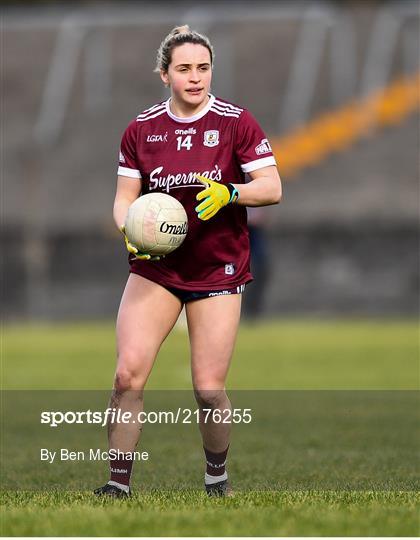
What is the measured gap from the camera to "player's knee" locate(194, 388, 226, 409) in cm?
697

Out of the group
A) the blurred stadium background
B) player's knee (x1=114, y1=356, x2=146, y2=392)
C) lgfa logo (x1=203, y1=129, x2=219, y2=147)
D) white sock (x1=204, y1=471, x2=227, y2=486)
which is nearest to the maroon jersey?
lgfa logo (x1=203, y1=129, x2=219, y2=147)

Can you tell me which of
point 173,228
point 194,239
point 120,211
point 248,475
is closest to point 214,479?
point 248,475

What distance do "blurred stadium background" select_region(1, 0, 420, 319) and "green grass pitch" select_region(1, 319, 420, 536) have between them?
4.50m

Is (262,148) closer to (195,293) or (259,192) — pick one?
(259,192)

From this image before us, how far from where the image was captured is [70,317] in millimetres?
29797

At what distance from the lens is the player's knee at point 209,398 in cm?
697

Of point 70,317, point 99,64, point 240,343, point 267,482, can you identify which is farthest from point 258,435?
point 99,64

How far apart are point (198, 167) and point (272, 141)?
91.5ft

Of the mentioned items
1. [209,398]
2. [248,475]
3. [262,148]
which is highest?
[262,148]

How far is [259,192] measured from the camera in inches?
270

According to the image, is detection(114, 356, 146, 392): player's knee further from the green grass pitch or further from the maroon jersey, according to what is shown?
the green grass pitch

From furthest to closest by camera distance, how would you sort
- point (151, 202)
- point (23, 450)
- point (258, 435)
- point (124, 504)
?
point (258, 435), point (23, 450), point (151, 202), point (124, 504)

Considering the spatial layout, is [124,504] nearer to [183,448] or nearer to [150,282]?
[150,282]

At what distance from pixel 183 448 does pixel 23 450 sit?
1.14 metres
